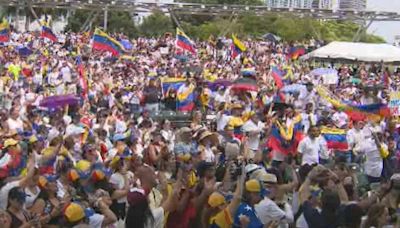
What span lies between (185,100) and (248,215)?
12.4 meters

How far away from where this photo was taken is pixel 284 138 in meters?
12.9

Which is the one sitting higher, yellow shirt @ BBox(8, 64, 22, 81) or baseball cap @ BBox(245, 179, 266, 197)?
baseball cap @ BBox(245, 179, 266, 197)

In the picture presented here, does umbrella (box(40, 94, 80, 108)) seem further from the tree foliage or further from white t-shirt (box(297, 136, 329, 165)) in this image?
the tree foliage

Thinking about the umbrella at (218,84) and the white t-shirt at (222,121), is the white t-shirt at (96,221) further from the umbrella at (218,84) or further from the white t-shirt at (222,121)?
the umbrella at (218,84)

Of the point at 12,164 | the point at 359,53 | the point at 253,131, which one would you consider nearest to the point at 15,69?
the point at 253,131

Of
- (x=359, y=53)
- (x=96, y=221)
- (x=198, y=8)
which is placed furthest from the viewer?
(x=198, y=8)

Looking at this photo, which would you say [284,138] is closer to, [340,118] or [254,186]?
[340,118]

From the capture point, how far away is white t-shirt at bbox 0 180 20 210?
7.33 m

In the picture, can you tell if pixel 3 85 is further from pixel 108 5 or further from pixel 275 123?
pixel 108 5

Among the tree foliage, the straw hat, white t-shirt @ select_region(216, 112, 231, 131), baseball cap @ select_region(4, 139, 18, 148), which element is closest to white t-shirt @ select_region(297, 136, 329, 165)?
the straw hat

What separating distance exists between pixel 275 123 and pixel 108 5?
28.6m

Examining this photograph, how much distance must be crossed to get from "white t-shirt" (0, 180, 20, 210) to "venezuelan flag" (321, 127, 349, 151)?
280 inches

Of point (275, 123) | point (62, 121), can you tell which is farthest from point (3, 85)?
point (275, 123)

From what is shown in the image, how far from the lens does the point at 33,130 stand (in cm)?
1258
